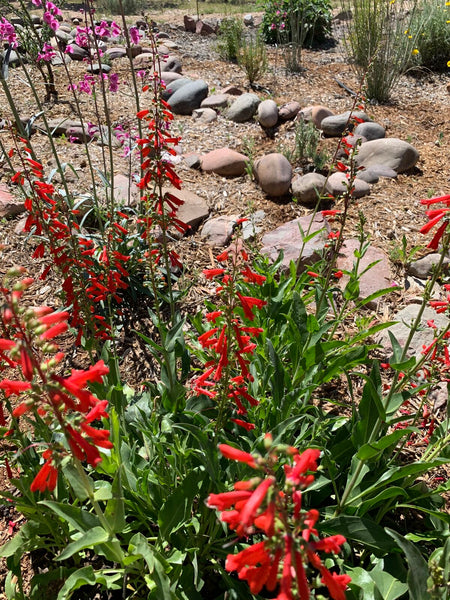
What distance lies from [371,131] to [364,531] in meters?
5.57

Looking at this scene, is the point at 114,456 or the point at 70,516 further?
the point at 114,456

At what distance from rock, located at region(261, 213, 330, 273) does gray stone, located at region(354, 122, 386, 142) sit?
2.30 metres

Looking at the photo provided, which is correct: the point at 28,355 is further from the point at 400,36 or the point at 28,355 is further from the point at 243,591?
the point at 400,36

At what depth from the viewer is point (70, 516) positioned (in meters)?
1.77

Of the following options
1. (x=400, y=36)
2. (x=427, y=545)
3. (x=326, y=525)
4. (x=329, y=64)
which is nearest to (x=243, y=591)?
(x=326, y=525)

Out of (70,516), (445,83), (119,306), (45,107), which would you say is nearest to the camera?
(70,516)

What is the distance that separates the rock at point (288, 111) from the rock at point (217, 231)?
2.80 metres

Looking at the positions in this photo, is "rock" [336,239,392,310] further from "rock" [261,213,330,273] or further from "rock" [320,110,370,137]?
"rock" [320,110,370,137]

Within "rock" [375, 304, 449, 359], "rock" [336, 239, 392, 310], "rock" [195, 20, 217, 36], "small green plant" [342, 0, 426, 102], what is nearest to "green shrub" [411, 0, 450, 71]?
"small green plant" [342, 0, 426, 102]

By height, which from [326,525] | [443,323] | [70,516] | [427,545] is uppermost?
[70,516]

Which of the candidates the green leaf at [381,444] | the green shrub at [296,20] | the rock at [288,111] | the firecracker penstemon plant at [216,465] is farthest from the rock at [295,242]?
the green shrub at [296,20]

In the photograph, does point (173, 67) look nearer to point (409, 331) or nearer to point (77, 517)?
point (409, 331)

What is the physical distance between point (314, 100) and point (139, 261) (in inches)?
204

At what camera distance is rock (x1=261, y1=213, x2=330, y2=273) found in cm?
428
